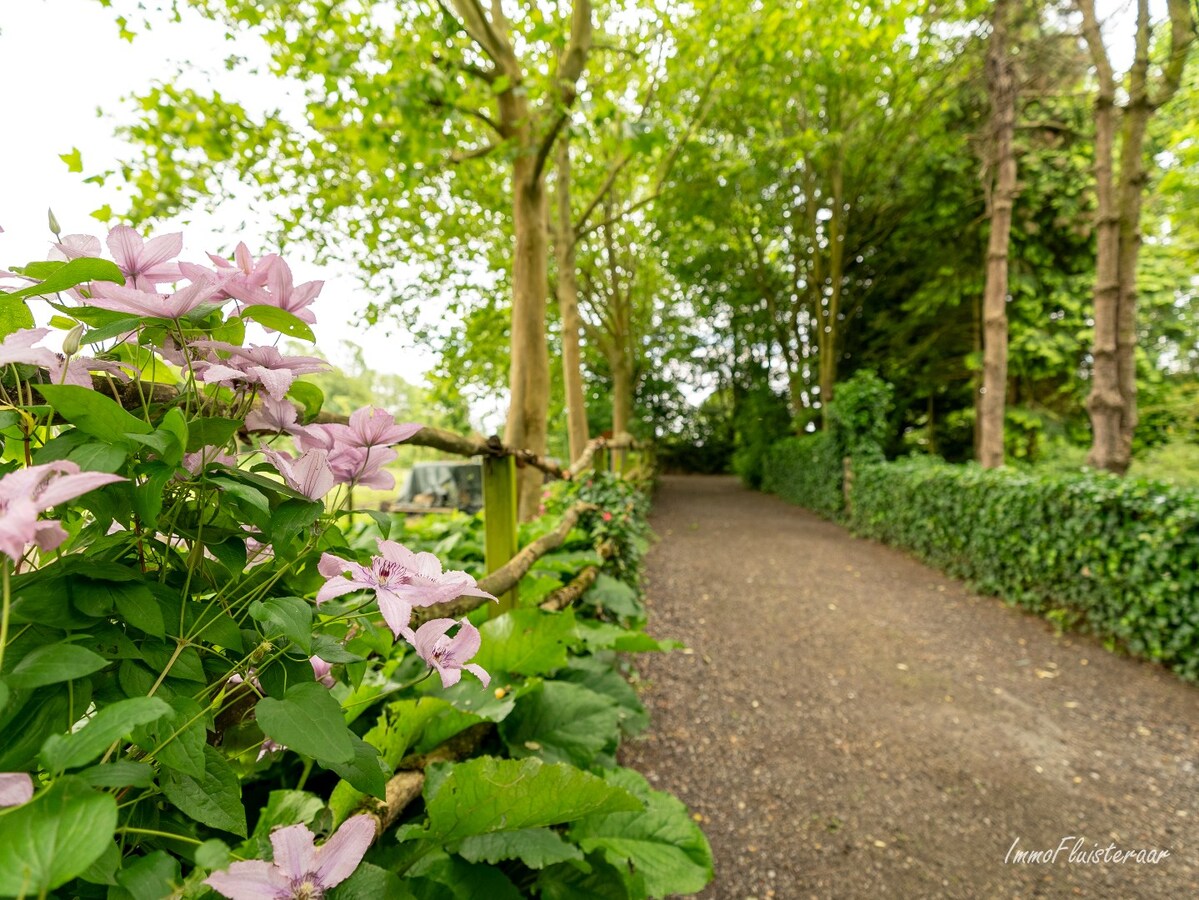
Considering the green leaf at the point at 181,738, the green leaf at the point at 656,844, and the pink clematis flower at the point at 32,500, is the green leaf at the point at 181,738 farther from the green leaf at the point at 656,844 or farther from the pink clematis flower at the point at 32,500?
the green leaf at the point at 656,844

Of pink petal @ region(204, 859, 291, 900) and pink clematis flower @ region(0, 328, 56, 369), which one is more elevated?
pink clematis flower @ region(0, 328, 56, 369)

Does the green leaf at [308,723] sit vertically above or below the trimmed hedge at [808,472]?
above

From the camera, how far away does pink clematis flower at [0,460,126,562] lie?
1.12 ft

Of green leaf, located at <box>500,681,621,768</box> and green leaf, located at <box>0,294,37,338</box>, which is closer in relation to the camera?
green leaf, located at <box>0,294,37,338</box>

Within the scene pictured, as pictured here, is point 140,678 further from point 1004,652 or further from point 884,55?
point 884,55

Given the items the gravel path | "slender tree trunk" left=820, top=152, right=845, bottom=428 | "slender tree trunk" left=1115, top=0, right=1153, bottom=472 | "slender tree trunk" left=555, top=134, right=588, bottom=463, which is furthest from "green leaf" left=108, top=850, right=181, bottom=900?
"slender tree trunk" left=820, top=152, right=845, bottom=428

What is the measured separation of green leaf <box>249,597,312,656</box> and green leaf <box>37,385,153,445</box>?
0.60 ft

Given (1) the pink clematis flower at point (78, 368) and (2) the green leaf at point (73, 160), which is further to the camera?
(2) the green leaf at point (73, 160)

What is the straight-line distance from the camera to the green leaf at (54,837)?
1.05ft

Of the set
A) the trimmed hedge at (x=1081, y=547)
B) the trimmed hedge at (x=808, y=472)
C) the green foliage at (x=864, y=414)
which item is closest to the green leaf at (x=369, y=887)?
the trimmed hedge at (x=1081, y=547)

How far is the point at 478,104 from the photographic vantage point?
6.62 m

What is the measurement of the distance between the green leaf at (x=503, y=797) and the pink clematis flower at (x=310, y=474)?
0.66 metres

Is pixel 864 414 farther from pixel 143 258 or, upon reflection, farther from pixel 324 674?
pixel 143 258

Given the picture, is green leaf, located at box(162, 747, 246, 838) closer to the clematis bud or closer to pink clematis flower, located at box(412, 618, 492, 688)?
pink clematis flower, located at box(412, 618, 492, 688)
